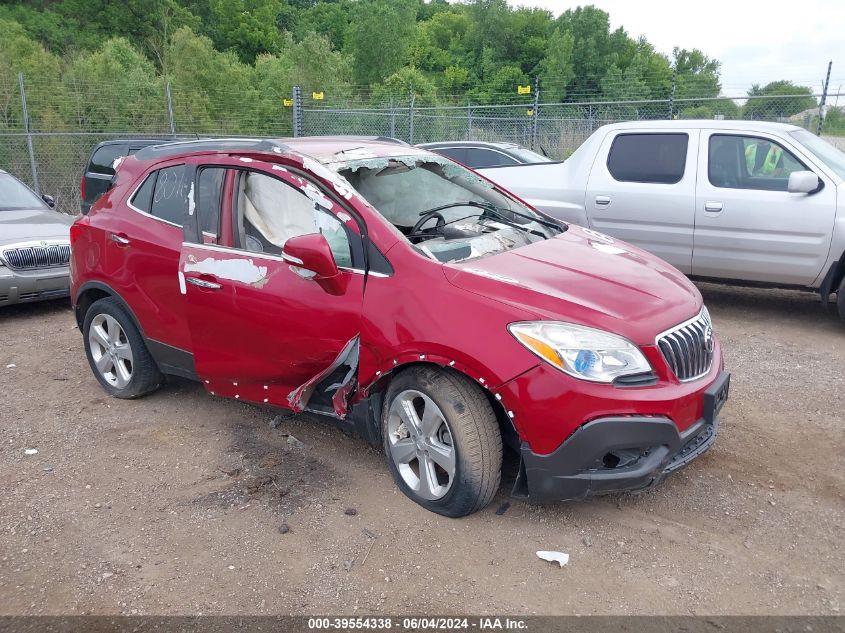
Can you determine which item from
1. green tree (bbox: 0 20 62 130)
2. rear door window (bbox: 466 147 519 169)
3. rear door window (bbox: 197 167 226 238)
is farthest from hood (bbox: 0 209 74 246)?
green tree (bbox: 0 20 62 130)

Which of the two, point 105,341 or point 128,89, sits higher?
point 128,89

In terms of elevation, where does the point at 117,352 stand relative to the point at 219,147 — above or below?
below

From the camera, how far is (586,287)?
133 inches

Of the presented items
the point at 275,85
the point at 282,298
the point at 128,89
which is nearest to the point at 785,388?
the point at 282,298

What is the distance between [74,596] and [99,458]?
1345 millimetres

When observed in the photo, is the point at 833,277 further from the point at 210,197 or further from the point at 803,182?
the point at 210,197

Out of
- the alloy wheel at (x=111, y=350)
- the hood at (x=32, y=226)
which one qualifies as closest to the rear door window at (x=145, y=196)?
the alloy wheel at (x=111, y=350)

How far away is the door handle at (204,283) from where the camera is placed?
4019 mm

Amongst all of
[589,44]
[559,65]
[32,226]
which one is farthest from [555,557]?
[589,44]

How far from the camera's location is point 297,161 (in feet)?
12.5

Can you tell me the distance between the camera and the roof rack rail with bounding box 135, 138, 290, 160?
3.96m

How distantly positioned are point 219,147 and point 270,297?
1.07m

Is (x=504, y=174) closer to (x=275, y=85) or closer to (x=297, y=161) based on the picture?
(x=297, y=161)

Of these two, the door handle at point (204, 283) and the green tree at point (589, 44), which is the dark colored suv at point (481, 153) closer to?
the door handle at point (204, 283)
